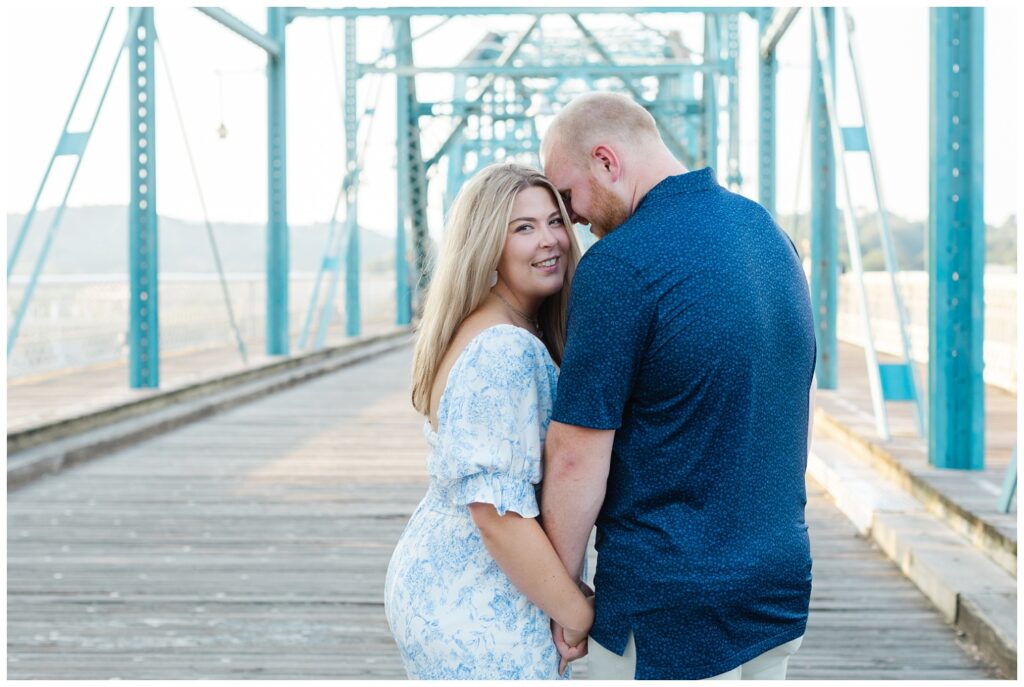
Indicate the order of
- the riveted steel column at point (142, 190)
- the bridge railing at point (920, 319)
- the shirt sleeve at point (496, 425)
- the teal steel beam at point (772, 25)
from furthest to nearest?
the bridge railing at point (920, 319) < the teal steel beam at point (772, 25) < the riveted steel column at point (142, 190) < the shirt sleeve at point (496, 425)

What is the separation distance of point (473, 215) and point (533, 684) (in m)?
0.63

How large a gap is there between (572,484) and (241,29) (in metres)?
8.66

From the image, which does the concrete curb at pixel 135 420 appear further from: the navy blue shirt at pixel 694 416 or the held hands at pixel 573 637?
the navy blue shirt at pixel 694 416

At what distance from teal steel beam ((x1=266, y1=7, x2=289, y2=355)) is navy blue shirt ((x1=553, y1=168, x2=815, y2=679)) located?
9.85m

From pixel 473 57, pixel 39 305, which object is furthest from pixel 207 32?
pixel 473 57

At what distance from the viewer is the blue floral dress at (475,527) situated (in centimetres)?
160

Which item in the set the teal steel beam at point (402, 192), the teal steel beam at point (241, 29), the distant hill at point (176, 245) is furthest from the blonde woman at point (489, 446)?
the distant hill at point (176, 245)

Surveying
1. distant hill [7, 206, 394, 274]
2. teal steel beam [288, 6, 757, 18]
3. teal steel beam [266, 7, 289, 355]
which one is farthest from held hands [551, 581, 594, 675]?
distant hill [7, 206, 394, 274]

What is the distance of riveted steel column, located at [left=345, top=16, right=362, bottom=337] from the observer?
44.4 ft

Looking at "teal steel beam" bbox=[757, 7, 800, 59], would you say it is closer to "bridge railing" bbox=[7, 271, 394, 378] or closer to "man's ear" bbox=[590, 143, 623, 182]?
"bridge railing" bbox=[7, 271, 394, 378]

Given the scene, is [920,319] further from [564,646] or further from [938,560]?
[564,646]

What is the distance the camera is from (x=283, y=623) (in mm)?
3541

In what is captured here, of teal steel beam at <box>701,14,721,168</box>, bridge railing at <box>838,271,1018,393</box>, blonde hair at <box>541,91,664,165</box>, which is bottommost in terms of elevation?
bridge railing at <box>838,271,1018,393</box>

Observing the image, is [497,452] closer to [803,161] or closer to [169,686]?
[169,686]
